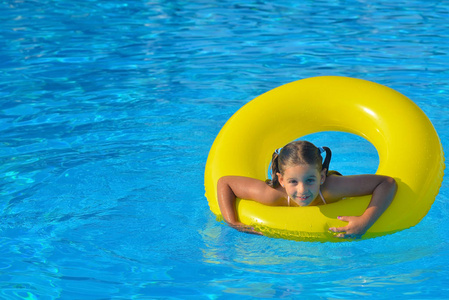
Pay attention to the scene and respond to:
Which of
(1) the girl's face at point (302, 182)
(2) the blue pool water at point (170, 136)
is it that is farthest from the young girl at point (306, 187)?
(2) the blue pool water at point (170, 136)

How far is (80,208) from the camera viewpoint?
4203 mm

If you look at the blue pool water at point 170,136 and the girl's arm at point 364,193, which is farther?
the girl's arm at point 364,193

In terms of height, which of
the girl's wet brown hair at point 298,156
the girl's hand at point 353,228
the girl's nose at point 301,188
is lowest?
the girl's hand at point 353,228

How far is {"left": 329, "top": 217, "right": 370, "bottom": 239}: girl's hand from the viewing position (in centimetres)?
346

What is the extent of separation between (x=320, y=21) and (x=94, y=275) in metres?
6.67

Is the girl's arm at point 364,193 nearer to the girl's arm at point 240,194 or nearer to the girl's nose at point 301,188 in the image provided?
the girl's nose at point 301,188

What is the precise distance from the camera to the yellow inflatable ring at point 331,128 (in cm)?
353

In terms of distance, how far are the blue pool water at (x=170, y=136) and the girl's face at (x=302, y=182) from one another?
0.29m

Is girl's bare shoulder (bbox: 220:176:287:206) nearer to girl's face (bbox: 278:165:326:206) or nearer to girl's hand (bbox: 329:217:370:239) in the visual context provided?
girl's face (bbox: 278:165:326:206)

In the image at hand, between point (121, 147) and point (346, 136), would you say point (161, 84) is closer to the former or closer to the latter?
point (121, 147)

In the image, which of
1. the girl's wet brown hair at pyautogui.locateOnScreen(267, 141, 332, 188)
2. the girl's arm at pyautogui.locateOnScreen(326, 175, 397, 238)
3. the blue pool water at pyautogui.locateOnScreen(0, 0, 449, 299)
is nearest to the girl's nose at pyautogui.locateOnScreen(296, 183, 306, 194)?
the girl's wet brown hair at pyautogui.locateOnScreen(267, 141, 332, 188)

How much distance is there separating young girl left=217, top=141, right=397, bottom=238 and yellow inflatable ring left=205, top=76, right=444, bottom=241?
0.15 ft

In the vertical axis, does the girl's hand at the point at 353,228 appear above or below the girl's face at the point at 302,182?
below

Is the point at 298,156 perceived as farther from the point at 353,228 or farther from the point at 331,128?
the point at 331,128
